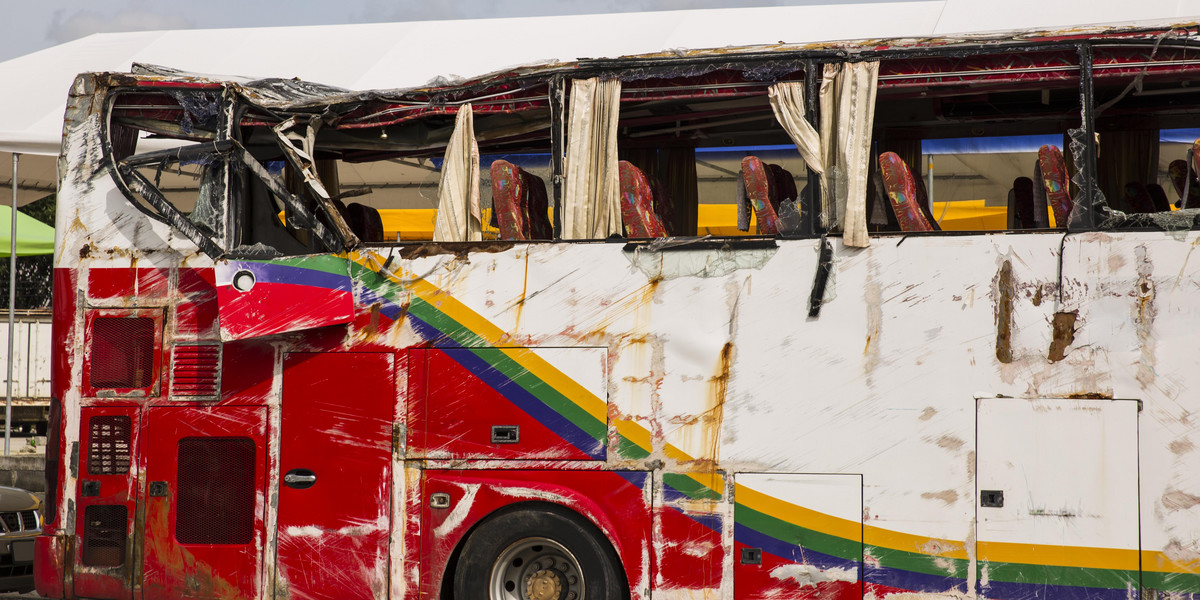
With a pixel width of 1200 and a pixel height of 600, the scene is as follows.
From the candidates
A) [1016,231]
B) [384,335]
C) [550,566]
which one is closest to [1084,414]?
[1016,231]

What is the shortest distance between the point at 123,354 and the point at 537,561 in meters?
2.93

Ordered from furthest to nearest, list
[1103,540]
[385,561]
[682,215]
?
[682,215]
[385,561]
[1103,540]

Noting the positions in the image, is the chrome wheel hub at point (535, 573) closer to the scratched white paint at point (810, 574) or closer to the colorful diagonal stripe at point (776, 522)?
the colorful diagonal stripe at point (776, 522)

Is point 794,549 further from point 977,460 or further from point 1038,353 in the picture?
point 1038,353

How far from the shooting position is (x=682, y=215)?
26.2 feet

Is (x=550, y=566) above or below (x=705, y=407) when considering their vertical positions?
below

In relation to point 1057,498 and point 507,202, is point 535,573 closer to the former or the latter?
point 507,202

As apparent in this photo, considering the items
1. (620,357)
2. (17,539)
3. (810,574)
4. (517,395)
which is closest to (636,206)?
(620,357)

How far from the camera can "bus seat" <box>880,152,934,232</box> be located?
19.3 feet

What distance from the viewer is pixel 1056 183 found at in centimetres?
574

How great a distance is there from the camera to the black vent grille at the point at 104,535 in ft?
20.7

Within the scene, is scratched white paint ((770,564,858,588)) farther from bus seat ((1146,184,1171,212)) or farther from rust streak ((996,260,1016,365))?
bus seat ((1146,184,1171,212))

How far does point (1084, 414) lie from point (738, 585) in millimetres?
2074

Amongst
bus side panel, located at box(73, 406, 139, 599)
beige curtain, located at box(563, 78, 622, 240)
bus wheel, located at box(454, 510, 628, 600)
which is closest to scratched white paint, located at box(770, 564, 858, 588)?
bus wheel, located at box(454, 510, 628, 600)
